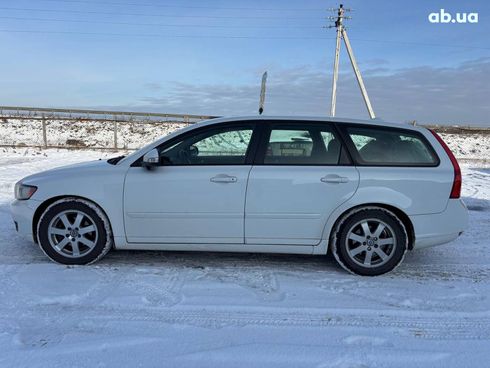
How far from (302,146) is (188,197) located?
122 centimetres

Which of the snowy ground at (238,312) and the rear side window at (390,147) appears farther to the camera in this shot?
the rear side window at (390,147)

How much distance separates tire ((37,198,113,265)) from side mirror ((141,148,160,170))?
0.68 meters

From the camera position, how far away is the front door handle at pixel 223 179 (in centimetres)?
380

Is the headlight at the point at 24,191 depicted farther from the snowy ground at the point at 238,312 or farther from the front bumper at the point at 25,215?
the snowy ground at the point at 238,312

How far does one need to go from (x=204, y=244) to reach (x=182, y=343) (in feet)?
4.44

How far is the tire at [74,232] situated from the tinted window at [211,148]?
2.94ft

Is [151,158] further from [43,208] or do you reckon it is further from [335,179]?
[335,179]

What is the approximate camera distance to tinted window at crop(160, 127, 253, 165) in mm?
3920

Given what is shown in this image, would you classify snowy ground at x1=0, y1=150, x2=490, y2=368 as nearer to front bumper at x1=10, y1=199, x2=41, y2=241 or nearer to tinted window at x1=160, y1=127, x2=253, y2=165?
front bumper at x1=10, y1=199, x2=41, y2=241

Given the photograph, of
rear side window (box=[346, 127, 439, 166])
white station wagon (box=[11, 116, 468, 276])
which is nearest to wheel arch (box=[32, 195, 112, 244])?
white station wagon (box=[11, 116, 468, 276])

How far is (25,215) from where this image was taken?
157 inches

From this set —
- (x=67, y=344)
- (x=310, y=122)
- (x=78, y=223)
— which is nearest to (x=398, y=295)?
(x=310, y=122)

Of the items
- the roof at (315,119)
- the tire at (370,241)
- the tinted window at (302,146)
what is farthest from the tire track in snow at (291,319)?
the roof at (315,119)

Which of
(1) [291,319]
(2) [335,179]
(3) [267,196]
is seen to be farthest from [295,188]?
(1) [291,319]
